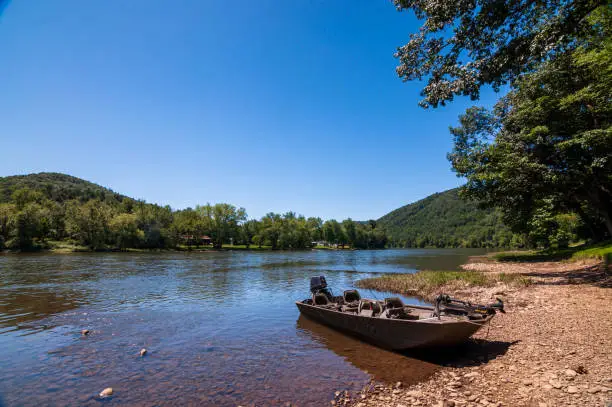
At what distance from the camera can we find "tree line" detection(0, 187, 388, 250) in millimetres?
81019

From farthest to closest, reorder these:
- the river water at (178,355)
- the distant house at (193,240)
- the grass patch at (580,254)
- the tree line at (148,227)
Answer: the distant house at (193,240) < the tree line at (148,227) < the grass patch at (580,254) < the river water at (178,355)

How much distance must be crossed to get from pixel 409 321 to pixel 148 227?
105747mm

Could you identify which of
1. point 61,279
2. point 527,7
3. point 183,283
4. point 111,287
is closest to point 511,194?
point 527,7

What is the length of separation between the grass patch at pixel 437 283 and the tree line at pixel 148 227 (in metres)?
89.8

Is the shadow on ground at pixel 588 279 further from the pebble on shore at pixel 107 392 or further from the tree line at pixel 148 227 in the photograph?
the tree line at pixel 148 227

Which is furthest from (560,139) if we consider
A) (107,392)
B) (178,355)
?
(107,392)

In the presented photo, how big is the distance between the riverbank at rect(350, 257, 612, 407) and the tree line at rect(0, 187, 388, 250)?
3935 inches

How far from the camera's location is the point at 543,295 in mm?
16141

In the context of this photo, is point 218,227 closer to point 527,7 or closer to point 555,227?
point 555,227

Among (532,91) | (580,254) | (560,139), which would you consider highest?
(532,91)

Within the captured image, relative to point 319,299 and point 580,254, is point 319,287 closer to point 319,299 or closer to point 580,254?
point 319,299

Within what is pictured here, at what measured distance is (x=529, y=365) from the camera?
834 centimetres

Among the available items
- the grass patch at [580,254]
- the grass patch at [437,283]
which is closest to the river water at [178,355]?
the grass patch at [437,283]

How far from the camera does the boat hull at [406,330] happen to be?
9336 millimetres
